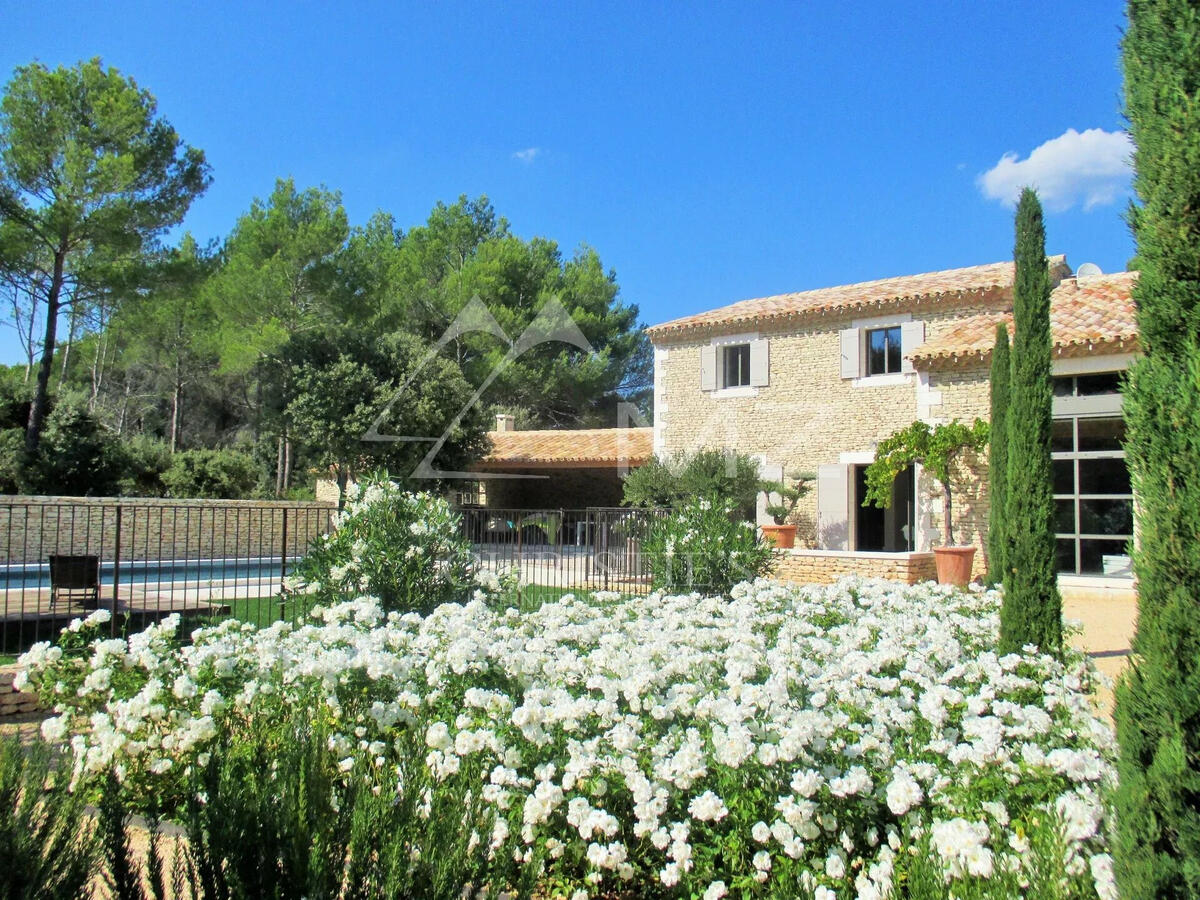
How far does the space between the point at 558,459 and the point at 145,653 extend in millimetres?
18212

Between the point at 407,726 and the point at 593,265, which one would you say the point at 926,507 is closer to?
the point at 407,726

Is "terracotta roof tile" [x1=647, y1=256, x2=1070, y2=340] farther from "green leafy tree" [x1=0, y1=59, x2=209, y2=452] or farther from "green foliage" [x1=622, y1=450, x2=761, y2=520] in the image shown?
"green leafy tree" [x1=0, y1=59, x2=209, y2=452]

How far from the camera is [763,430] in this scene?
56.6ft

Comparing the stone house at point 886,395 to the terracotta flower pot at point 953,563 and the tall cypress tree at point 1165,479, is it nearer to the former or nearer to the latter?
the terracotta flower pot at point 953,563

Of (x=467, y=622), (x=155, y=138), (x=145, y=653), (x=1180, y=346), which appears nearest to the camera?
(x=1180, y=346)

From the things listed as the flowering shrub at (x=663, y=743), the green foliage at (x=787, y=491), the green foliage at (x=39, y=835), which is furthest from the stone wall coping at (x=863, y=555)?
the green foliage at (x=39, y=835)

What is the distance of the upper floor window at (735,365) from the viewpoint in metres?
17.9

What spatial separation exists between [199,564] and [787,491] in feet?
37.2

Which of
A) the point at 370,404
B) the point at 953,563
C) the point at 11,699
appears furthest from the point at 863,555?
the point at 370,404

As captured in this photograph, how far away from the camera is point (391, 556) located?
6.17 m

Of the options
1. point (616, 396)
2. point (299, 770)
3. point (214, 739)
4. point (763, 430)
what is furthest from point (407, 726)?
point (616, 396)

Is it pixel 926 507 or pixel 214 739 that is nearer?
pixel 214 739

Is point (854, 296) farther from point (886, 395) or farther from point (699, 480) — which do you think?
point (699, 480)

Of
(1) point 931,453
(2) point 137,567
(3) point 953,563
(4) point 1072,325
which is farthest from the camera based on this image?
(2) point 137,567
